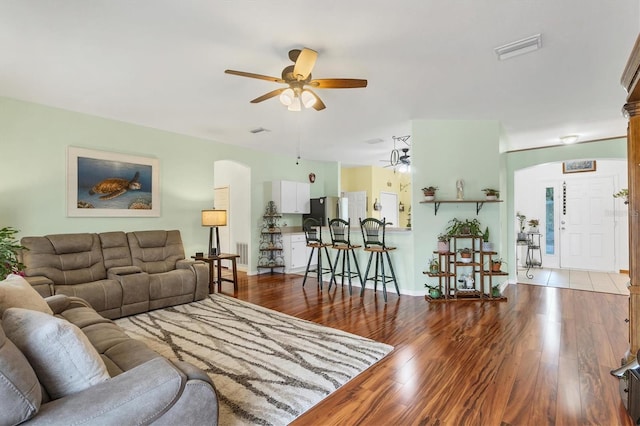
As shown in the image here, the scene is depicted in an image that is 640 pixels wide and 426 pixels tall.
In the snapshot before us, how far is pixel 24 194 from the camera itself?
369 cm

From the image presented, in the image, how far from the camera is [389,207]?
366 inches

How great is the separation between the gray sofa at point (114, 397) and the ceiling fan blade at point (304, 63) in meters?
2.17

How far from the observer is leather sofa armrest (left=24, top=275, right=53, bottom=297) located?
120 inches

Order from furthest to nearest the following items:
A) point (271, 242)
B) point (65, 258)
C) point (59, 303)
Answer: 1. point (271, 242)
2. point (65, 258)
3. point (59, 303)

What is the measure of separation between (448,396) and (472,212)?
3.09 meters

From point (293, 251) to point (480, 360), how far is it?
445 centimetres

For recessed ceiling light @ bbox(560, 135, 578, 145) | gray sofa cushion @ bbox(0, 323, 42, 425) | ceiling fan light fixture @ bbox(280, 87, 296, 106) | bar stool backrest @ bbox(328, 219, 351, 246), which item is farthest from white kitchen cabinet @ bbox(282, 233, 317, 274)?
gray sofa cushion @ bbox(0, 323, 42, 425)

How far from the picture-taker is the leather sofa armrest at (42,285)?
3.04m

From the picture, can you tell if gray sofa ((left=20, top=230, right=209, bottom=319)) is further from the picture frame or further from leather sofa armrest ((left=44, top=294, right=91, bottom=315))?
the picture frame

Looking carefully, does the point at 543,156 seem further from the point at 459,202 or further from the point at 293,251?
the point at 293,251

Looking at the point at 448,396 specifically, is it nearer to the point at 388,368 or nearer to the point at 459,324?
the point at 388,368

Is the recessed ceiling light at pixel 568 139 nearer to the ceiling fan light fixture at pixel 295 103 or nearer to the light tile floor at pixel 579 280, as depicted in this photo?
the light tile floor at pixel 579 280

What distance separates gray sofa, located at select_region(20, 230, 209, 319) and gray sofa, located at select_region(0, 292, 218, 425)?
236 centimetres

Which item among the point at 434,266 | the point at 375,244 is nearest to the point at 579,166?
the point at 434,266
